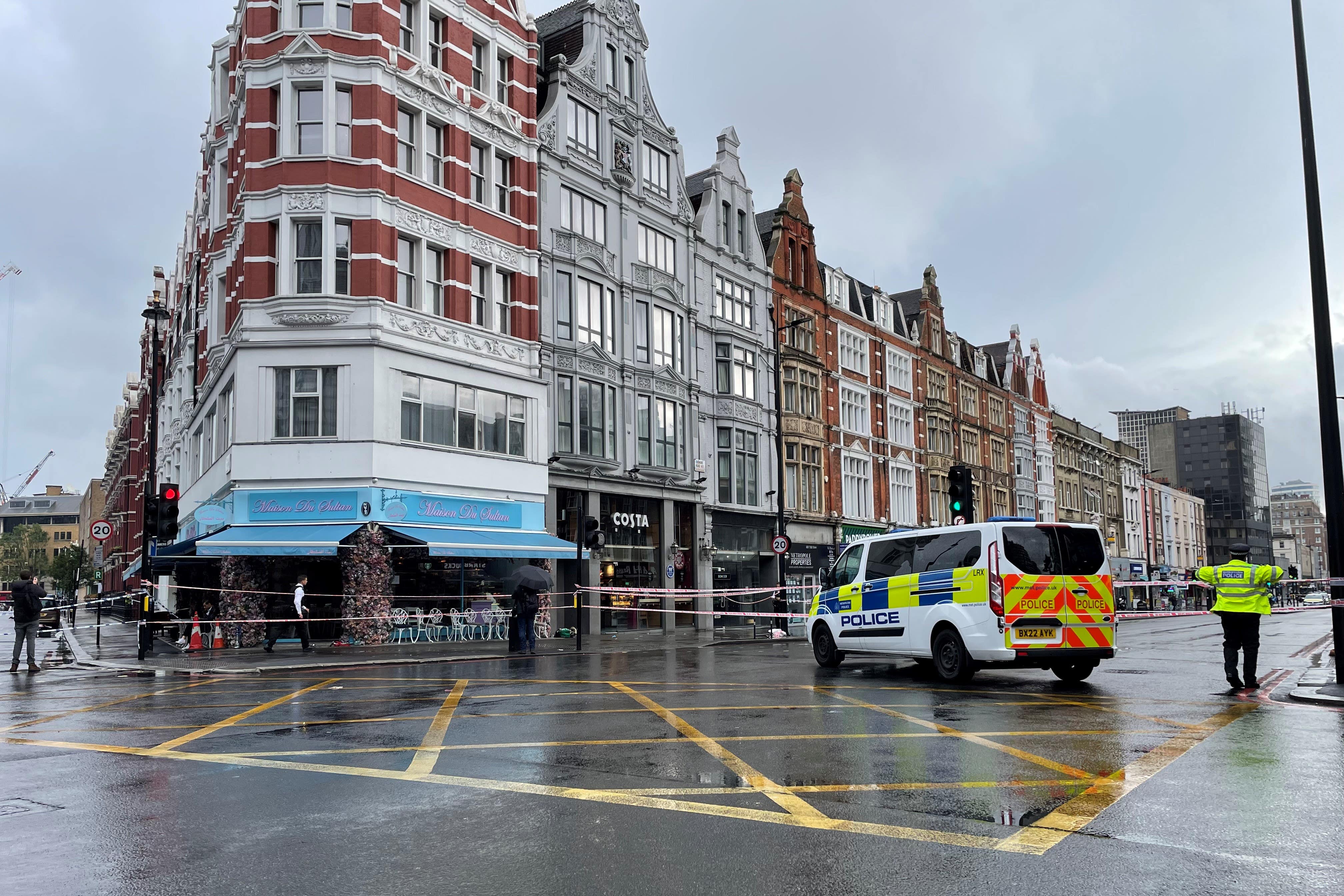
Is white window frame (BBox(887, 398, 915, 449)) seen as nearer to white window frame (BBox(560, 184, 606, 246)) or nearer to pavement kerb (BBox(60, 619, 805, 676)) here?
white window frame (BBox(560, 184, 606, 246))

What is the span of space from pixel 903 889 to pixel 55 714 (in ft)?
36.5

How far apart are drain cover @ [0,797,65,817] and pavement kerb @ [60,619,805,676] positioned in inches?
433

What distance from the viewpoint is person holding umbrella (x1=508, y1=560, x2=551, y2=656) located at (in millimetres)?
21672

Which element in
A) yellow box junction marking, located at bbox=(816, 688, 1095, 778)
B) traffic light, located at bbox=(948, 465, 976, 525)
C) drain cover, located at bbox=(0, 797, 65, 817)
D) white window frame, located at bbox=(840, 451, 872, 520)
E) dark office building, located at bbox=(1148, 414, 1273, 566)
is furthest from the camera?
dark office building, located at bbox=(1148, 414, 1273, 566)

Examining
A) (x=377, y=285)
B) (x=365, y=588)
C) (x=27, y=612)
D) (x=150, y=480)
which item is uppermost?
(x=377, y=285)

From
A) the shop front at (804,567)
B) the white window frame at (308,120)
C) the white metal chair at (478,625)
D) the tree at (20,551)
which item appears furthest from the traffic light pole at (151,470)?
the tree at (20,551)

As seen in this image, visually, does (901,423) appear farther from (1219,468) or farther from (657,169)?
(1219,468)

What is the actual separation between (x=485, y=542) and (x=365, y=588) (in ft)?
11.4

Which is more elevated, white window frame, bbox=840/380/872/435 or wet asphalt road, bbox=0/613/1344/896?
white window frame, bbox=840/380/872/435

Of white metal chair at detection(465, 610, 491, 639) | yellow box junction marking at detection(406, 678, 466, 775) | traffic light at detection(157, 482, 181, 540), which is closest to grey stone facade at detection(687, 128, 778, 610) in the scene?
white metal chair at detection(465, 610, 491, 639)

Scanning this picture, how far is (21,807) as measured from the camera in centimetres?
684

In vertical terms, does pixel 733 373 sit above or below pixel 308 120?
below

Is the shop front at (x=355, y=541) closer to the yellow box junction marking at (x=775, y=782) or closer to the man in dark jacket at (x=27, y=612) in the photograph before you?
the man in dark jacket at (x=27, y=612)

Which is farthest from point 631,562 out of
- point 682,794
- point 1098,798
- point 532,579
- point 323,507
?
point 1098,798
